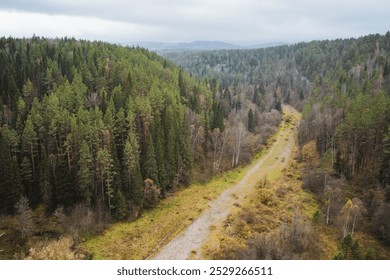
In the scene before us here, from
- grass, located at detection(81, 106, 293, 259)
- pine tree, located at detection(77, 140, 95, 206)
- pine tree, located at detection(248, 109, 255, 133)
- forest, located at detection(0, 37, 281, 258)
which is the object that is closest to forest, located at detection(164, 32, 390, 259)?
grass, located at detection(81, 106, 293, 259)

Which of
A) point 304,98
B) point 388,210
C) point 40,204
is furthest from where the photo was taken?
point 304,98

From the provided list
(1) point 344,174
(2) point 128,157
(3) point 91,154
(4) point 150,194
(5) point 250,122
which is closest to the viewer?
(3) point 91,154

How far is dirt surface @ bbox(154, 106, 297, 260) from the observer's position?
49.2 m

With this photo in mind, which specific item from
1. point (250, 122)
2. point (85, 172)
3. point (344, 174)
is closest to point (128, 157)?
point (85, 172)

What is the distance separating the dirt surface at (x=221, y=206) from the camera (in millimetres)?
49250

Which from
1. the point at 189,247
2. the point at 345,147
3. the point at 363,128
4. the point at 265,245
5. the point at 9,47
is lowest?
the point at 189,247

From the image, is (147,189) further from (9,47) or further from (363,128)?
(9,47)

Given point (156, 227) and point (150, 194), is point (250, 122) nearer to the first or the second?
point (150, 194)

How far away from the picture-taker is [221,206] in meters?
65.3

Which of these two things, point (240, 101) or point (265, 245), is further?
point (240, 101)

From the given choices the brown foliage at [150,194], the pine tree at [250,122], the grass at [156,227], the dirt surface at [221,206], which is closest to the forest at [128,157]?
the brown foliage at [150,194]

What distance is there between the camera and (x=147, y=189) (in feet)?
208

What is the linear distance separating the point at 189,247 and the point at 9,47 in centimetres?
10639

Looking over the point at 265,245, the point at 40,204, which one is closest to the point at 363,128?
the point at 265,245
